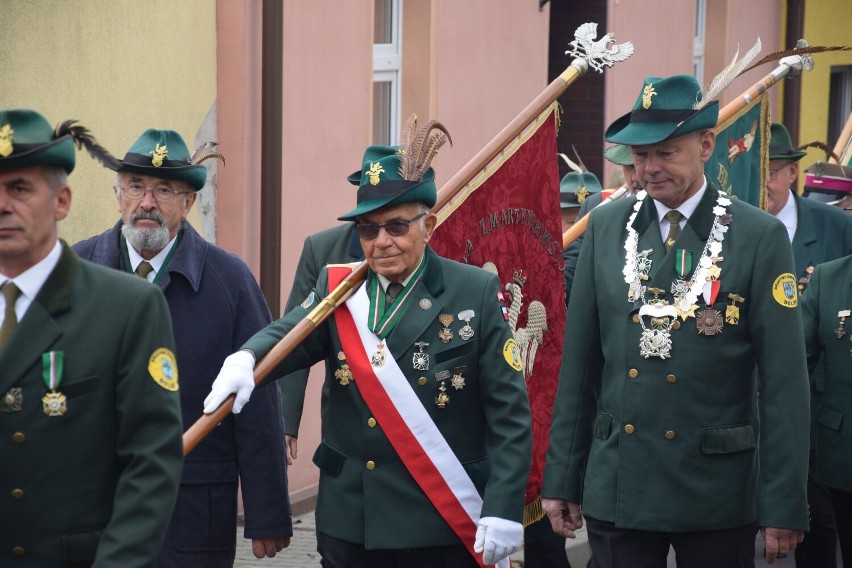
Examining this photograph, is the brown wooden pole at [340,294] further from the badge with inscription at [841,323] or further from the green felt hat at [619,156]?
the green felt hat at [619,156]

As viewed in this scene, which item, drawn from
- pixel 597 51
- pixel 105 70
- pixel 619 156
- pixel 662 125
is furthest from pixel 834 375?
pixel 105 70

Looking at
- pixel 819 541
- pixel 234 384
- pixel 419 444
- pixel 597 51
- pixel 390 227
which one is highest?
pixel 597 51

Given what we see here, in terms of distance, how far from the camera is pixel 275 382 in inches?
226

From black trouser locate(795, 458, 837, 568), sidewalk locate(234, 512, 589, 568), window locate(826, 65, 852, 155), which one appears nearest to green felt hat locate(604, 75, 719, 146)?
black trouser locate(795, 458, 837, 568)

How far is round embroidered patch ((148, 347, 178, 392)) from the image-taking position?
389 centimetres

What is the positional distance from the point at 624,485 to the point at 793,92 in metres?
15.3

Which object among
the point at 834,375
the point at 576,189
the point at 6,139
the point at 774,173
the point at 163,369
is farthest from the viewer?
the point at 576,189

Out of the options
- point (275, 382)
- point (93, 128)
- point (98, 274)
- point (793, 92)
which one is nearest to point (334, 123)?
point (93, 128)

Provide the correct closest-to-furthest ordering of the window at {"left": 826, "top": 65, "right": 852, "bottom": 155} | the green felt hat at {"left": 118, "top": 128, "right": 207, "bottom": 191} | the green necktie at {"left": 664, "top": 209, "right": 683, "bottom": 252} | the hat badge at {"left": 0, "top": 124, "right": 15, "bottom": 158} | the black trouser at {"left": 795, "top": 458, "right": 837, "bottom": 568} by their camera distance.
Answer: the hat badge at {"left": 0, "top": 124, "right": 15, "bottom": 158}
the green necktie at {"left": 664, "top": 209, "right": 683, "bottom": 252}
the green felt hat at {"left": 118, "top": 128, "right": 207, "bottom": 191}
the black trouser at {"left": 795, "top": 458, "right": 837, "bottom": 568}
the window at {"left": 826, "top": 65, "right": 852, "bottom": 155}

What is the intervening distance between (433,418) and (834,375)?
255cm

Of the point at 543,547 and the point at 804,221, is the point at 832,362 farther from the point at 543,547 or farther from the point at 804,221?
the point at 804,221

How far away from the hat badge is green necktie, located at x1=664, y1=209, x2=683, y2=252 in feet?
7.99

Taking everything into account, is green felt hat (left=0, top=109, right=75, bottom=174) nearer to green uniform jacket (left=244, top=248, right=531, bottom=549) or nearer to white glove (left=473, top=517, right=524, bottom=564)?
green uniform jacket (left=244, top=248, right=531, bottom=549)

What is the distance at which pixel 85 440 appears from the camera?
152 inches
